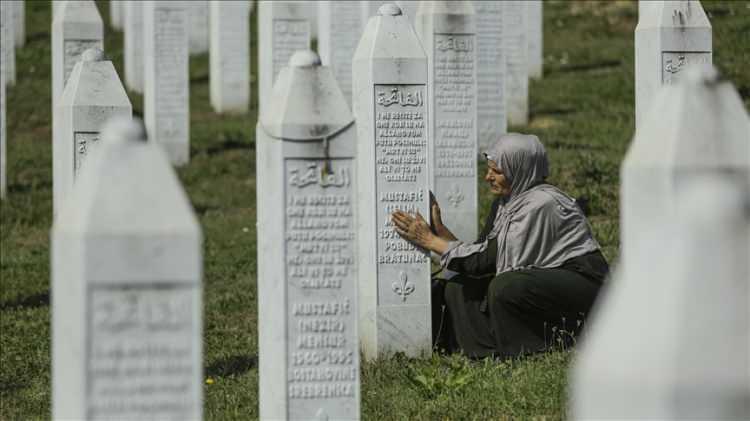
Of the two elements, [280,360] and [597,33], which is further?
[597,33]

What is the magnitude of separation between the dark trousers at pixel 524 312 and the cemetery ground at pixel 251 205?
0.72 feet

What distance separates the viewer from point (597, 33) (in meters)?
24.3

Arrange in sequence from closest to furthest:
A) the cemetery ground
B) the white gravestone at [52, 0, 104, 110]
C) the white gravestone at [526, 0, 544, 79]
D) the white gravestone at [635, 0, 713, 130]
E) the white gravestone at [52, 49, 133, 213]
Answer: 1. the cemetery ground
2. the white gravestone at [635, 0, 713, 130]
3. the white gravestone at [52, 49, 133, 213]
4. the white gravestone at [52, 0, 104, 110]
5. the white gravestone at [526, 0, 544, 79]

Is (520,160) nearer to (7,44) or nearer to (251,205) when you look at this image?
(251,205)

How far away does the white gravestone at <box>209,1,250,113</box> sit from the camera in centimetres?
2173

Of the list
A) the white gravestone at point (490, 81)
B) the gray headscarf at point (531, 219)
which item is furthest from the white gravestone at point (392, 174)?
the white gravestone at point (490, 81)

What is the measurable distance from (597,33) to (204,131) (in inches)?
273

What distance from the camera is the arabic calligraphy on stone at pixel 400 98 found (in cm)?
924

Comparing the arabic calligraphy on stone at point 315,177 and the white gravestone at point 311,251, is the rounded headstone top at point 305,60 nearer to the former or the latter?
the white gravestone at point 311,251

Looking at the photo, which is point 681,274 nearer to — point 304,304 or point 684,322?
point 684,322

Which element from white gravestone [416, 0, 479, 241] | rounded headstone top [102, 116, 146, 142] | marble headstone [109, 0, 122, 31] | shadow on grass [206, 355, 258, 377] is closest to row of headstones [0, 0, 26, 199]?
marble headstone [109, 0, 122, 31]

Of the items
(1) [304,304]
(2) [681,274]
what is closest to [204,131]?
(1) [304,304]

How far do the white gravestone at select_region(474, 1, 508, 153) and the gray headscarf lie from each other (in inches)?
272

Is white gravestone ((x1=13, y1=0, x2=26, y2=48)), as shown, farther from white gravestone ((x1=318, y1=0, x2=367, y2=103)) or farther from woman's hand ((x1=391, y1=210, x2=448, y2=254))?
woman's hand ((x1=391, y1=210, x2=448, y2=254))
